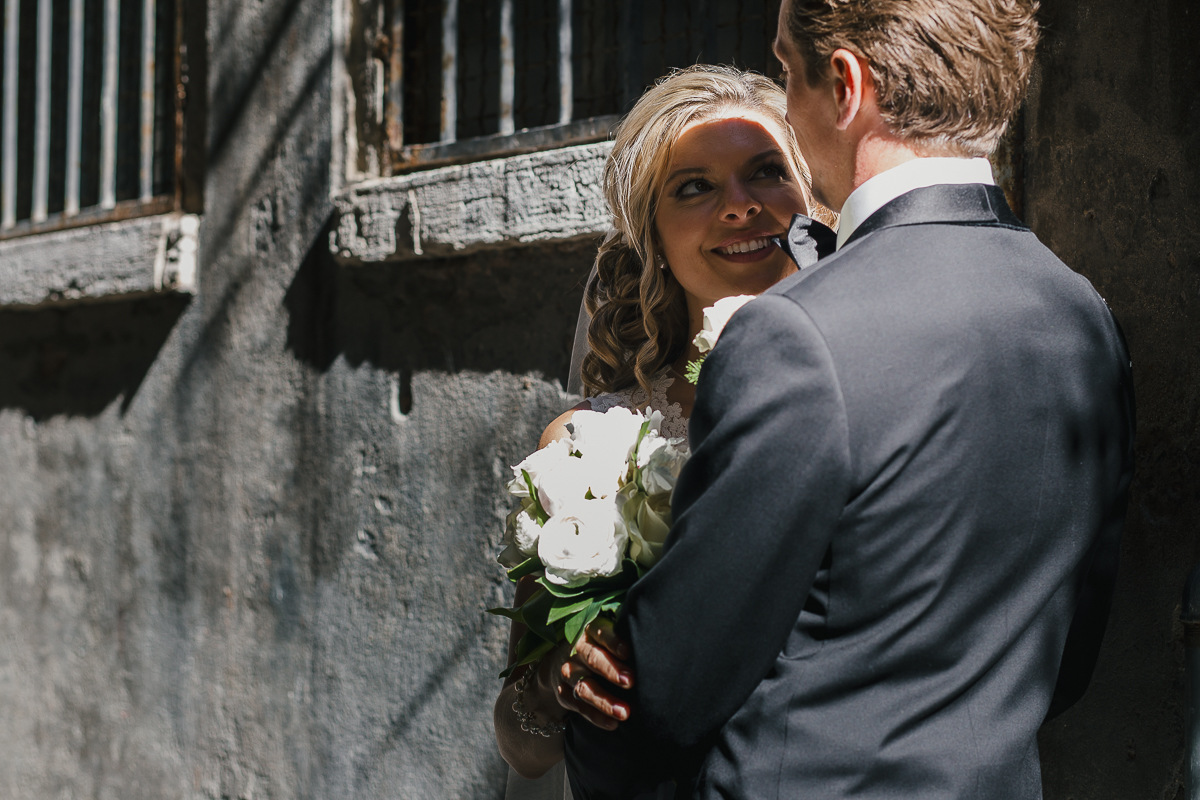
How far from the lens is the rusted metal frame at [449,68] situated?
3.58 m

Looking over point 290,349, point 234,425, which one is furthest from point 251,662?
point 290,349

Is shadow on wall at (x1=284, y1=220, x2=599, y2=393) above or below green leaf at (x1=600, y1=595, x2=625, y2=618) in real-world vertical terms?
above

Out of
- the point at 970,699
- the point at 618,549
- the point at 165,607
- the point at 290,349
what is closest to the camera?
the point at 970,699

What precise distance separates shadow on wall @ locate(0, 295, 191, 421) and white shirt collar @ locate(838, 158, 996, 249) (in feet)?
11.5

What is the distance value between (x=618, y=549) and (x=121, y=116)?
4366 mm

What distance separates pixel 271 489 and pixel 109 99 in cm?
213

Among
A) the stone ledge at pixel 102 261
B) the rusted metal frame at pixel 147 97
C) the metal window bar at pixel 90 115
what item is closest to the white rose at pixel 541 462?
the stone ledge at pixel 102 261

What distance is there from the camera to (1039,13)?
87.4 inches

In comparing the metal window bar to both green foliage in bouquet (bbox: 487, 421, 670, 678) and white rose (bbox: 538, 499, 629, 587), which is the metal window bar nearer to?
green foliage in bouquet (bbox: 487, 421, 670, 678)

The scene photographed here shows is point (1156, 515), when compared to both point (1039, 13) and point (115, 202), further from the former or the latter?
point (115, 202)

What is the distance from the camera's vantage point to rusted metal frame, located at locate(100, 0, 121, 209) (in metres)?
4.64

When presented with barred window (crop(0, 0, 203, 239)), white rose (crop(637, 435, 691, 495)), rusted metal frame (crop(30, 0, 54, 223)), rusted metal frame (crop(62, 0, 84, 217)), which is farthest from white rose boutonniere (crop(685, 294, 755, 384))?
rusted metal frame (crop(30, 0, 54, 223))

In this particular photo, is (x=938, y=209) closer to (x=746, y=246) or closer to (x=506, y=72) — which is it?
(x=746, y=246)

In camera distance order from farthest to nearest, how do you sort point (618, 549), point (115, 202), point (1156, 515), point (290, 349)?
point (115, 202) < point (290, 349) < point (1156, 515) < point (618, 549)
